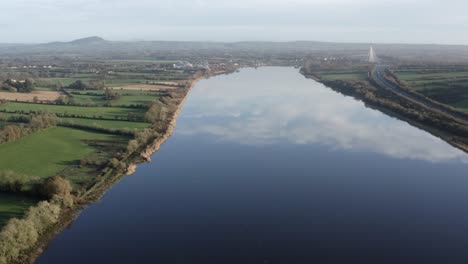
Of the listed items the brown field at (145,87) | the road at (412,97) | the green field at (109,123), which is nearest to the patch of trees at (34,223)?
the green field at (109,123)

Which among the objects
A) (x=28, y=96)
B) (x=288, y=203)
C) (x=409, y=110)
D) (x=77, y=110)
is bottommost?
(x=288, y=203)

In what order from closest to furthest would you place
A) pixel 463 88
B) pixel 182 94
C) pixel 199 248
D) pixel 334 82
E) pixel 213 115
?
1. pixel 199 248
2. pixel 213 115
3. pixel 463 88
4. pixel 182 94
5. pixel 334 82

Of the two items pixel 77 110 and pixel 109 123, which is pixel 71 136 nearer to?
pixel 109 123

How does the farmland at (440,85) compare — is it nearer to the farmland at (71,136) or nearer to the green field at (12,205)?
the farmland at (71,136)

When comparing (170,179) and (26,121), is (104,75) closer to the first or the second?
(26,121)

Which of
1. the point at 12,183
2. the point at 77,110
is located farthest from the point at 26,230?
the point at 77,110

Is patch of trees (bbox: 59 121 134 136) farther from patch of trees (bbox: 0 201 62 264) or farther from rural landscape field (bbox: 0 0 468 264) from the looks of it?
patch of trees (bbox: 0 201 62 264)

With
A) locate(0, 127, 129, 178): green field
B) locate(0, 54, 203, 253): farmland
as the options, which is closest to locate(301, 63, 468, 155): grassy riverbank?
locate(0, 54, 203, 253): farmland

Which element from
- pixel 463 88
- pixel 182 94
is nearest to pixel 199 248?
pixel 182 94
